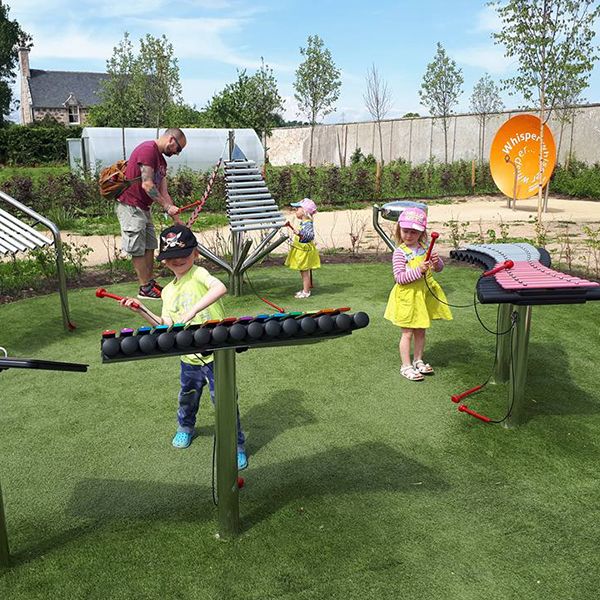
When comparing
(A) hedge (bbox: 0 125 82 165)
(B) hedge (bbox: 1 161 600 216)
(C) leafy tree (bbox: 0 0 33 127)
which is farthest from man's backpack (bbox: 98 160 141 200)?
(C) leafy tree (bbox: 0 0 33 127)

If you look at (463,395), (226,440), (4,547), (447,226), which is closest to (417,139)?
(447,226)

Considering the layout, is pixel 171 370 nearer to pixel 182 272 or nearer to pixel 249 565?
pixel 182 272

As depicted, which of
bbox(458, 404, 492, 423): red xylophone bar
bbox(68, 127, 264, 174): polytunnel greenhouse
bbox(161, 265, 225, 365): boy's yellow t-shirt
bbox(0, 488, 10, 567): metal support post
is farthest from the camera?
bbox(68, 127, 264, 174): polytunnel greenhouse

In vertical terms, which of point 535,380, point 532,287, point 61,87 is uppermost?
point 61,87

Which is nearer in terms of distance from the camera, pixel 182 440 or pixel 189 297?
pixel 189 297

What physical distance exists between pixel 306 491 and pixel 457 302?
13.5ft

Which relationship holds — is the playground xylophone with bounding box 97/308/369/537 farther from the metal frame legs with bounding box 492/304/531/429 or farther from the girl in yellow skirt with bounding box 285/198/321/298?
the girl in yellow skirt with bounding box 285/198/321/298

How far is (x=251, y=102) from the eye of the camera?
28516 mm

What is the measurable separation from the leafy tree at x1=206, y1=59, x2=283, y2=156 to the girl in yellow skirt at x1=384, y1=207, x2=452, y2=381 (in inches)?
1001

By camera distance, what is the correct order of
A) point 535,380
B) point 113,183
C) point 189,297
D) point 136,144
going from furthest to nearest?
point 136,144 < point 113,183 < point 535,380 < point 189,297

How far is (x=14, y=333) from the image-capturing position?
5.76 meters

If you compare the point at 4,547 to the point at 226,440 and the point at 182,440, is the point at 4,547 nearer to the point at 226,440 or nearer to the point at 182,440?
the point at 226,440

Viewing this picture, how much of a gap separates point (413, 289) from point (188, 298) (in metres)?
1.87

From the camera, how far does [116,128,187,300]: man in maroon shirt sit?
600cm
